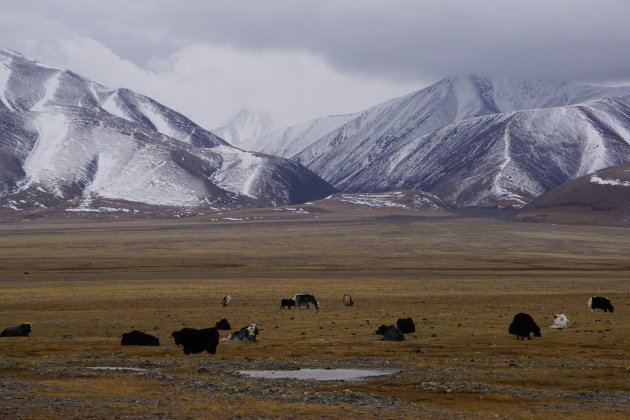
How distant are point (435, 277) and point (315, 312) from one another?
40867mm

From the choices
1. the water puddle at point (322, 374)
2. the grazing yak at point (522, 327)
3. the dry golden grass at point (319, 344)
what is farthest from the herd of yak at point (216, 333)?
the water puddle at point (322, 374)

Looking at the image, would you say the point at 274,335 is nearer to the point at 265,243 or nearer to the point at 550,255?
the point at 550,255

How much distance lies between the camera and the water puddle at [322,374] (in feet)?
81.5

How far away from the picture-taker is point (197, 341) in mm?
29797

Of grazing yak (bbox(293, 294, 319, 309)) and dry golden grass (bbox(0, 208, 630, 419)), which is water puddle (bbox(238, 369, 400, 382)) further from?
grazing yak (bbox(293, 294, 319, 309))

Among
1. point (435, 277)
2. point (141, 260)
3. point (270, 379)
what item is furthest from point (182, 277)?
point (270, 379)

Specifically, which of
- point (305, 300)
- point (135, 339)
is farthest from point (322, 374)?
point (305, 300)

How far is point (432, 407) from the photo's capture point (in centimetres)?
2016

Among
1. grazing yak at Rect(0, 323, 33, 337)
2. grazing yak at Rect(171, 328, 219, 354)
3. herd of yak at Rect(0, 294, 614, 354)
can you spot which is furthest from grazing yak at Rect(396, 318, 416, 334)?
grazing yak at Rect(0, 323, 33, 337)

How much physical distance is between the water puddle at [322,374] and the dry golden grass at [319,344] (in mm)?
827

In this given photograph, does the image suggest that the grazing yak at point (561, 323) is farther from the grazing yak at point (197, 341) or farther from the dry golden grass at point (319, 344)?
the grazing yak at point (197, 341)

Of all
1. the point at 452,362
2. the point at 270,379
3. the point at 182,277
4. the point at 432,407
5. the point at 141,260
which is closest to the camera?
the point at 432,407

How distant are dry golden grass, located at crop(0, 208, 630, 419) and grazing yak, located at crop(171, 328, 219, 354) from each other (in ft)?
2.10

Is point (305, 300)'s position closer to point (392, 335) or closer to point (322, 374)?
point (392, 335)
